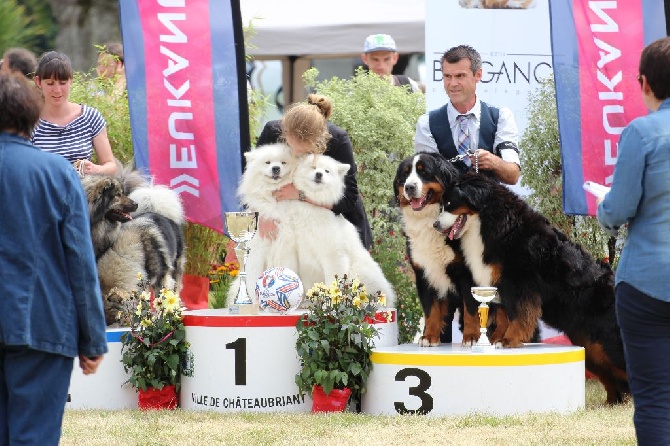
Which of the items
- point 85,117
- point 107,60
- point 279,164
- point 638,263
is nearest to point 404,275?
point 279,164

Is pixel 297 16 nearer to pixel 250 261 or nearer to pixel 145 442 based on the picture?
pixel 250 261

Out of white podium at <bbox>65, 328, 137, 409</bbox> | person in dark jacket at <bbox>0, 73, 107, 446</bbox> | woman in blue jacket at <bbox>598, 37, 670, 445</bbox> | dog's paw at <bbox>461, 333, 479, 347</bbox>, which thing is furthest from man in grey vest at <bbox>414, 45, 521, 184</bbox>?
person in dark jacket at <bbox>0, 73, 107, 446</bbox>

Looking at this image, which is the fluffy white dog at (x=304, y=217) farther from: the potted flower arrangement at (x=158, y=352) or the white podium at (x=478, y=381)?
the white podium at (x=478, y=381)

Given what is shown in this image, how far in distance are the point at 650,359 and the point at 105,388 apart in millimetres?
3245

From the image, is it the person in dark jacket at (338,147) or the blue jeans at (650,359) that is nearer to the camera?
the blue jeans at (650,359)

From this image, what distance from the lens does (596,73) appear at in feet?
21.7

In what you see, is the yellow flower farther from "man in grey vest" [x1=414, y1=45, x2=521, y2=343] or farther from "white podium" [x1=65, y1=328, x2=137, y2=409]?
"man in grey vest" [x1=414, y1=45, x2=521, y2=343]

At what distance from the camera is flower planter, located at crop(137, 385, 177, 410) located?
221 inches

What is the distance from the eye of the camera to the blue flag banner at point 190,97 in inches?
265

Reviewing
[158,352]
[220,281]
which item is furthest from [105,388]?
[220,281]

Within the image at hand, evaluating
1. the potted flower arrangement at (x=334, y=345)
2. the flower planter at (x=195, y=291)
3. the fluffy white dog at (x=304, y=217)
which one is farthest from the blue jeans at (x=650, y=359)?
the flower planter at (x=195, y=291)

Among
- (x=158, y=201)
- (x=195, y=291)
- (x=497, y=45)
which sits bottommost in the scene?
(x=195, y=291)

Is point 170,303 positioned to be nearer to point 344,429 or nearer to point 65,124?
point 344,429

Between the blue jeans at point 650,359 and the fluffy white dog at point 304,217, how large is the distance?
2600 millimetres
